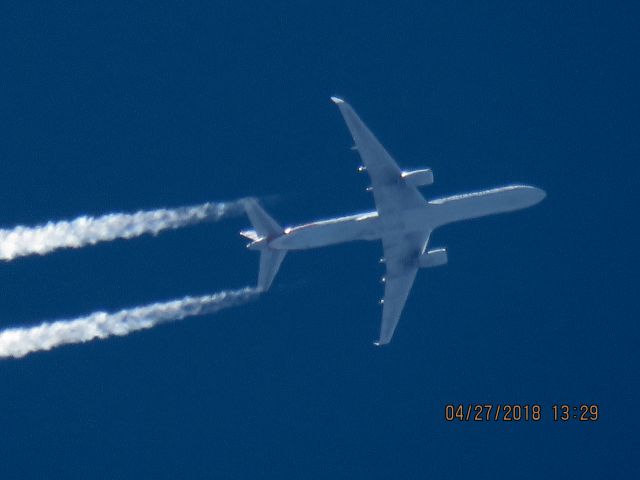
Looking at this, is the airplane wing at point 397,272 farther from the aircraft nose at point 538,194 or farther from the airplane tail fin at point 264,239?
the aircraft nose at point 538,194

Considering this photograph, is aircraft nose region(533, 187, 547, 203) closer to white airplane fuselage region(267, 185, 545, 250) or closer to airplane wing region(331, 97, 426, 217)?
white airplane fuselage region(267, 185, 545, 250)

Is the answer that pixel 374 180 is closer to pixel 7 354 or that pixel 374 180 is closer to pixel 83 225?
pixel 83 225

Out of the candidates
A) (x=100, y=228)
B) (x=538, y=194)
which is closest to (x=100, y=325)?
(x=100, y=228)

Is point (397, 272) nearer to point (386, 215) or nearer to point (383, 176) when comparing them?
point (386, 215)

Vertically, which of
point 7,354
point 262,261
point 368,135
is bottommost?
point 7,354

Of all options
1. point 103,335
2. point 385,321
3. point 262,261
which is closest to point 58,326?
point 103,335

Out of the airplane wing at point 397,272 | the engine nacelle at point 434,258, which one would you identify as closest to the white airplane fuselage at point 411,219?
the airplane wing at point 397,272
